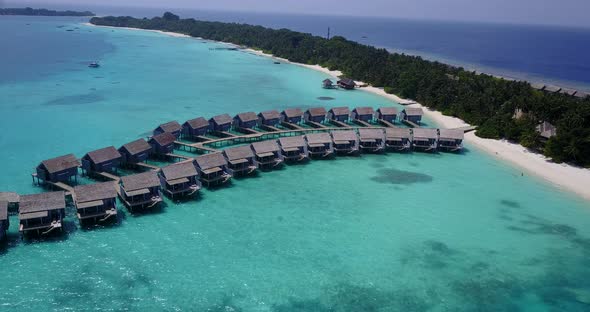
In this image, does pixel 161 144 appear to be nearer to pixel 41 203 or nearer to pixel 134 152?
pixel 134 152

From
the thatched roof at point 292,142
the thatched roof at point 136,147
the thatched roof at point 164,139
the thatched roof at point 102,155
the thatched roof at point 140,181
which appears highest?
the thatched roof at point 292,142

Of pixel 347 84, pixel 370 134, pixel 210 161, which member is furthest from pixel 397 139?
pixel 347 84

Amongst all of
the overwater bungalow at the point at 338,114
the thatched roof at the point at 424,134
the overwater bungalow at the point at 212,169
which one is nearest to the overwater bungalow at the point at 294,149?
the overwater bungalow at the point at 212,169

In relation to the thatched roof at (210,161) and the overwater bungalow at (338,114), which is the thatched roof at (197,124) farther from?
the overwater bungalow at (338,114)

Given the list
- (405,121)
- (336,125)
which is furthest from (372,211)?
(405,121)

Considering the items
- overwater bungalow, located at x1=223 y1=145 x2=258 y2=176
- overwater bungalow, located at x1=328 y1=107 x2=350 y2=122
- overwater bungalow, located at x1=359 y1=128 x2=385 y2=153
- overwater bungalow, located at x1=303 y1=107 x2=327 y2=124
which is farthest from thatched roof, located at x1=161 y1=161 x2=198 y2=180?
overwater bungalow, located at x1=328 y1=107 x2=350 y2=122

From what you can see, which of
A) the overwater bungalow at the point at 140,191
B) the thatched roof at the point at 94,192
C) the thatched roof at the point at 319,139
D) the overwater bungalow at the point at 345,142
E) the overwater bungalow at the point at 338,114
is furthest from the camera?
the overwater bungalow at the point at 338,114

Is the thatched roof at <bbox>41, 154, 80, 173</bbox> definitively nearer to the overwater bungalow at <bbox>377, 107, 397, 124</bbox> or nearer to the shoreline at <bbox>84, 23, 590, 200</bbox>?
the overwater bungalow at <bbox>377, 107, 397, 124</bbox>
